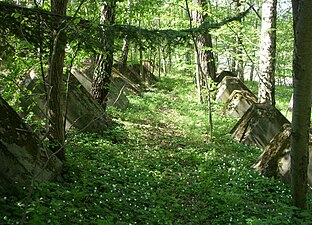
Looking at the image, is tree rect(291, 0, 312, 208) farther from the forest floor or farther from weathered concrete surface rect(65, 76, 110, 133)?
weathered concrete surface rect(65, 76, 110, 133)

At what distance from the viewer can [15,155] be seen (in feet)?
15.1

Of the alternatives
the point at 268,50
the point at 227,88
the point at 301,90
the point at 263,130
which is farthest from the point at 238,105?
the point at 301,90

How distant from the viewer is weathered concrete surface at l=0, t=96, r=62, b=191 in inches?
173

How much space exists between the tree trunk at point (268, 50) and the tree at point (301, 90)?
6164 mm

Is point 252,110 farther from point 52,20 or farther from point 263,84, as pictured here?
point 52,20

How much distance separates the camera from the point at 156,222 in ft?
14.8

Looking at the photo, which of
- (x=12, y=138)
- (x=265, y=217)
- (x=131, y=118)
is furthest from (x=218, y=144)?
(x=12, y=138)

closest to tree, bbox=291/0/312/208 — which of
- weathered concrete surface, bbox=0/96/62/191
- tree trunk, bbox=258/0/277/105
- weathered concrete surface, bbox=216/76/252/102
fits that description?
weathered concrete surface, bbox=0/96/62/191

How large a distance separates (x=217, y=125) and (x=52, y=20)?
767cm

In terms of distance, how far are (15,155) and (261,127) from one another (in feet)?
22.8

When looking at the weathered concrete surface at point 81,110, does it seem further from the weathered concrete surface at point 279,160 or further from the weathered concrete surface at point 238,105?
the weathered concrete surface at point 238,105

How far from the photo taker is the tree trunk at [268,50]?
9.89 metres

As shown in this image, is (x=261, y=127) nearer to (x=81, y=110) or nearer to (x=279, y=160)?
(x=279, y=160)

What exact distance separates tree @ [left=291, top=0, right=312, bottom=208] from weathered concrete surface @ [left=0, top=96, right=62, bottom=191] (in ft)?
11.1
